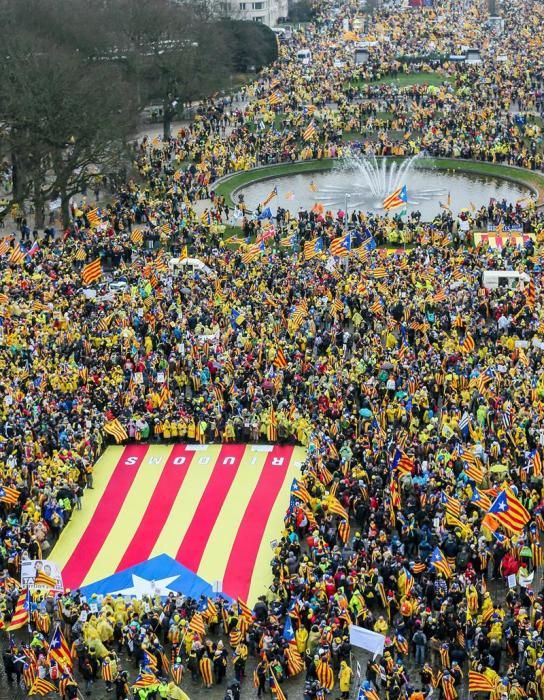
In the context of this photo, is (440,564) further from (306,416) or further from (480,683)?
(306,416)

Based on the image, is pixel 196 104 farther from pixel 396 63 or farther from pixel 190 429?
pixel 190 429

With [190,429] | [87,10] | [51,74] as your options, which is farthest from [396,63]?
[190,429]

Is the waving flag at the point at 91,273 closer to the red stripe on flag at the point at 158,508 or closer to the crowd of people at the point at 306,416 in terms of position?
the crowd of people at the point at 306,416

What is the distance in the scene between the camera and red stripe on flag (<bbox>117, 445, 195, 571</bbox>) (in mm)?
34781

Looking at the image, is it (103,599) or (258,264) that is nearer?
(103,599)

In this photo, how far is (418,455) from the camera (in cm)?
3694

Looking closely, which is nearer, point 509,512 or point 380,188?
point 509,512

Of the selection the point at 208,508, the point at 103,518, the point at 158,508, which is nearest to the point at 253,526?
the point at 208,508

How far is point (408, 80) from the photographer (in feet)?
348

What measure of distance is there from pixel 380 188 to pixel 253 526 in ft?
137

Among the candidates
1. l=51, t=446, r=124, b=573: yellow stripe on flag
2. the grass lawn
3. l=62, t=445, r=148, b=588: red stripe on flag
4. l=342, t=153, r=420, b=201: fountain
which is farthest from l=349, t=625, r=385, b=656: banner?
the grass lawn

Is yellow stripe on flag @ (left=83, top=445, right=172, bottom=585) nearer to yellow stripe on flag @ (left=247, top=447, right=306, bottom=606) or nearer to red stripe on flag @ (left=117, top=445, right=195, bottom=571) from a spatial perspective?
red stripe on flag @ (left=117, top=445, right=195, bottom=571)

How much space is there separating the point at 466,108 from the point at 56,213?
1320 inches

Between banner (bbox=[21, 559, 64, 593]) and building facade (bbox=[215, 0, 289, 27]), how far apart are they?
352 ft
